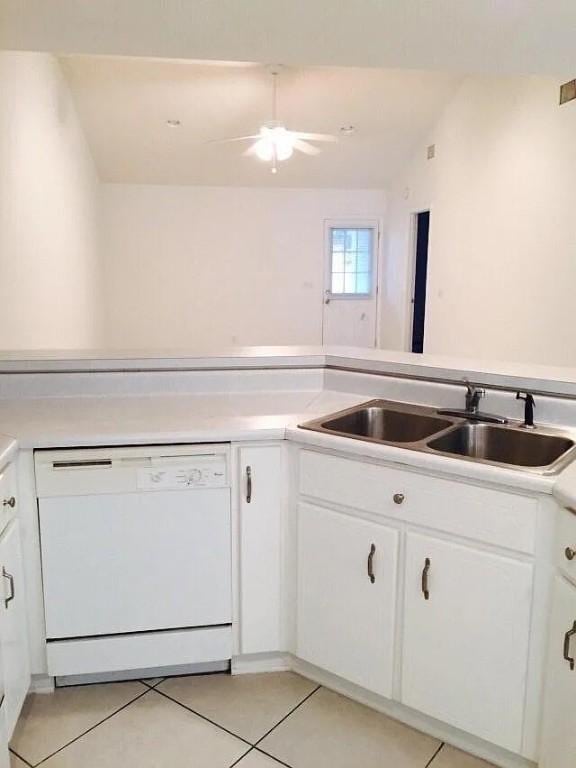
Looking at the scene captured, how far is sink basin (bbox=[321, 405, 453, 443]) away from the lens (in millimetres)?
2150

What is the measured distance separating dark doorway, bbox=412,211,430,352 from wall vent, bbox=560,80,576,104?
3322 mm

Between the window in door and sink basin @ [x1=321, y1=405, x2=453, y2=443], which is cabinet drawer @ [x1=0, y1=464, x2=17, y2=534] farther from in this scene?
the window in door

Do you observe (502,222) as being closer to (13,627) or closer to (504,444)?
(504,444)

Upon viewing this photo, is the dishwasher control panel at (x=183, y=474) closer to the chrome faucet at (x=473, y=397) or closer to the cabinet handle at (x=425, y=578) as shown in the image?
the cabinet handle at (x=425, y=578)

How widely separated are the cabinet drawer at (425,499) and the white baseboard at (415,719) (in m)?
0.62

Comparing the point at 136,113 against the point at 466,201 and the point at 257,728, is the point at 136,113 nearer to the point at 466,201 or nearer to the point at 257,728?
the point at 466,201

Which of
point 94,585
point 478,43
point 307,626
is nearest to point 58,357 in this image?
point 94,585

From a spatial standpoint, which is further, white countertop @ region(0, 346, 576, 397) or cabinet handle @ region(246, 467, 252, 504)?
white countertop @ region(0, 346, 576, 397)

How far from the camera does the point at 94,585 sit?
199 centimetres

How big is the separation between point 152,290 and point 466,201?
14.0 ft

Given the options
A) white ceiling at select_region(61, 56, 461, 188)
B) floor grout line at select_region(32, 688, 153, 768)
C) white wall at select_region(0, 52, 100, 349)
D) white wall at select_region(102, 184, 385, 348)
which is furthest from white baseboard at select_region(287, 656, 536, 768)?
white wall at select_region(102, 184, 385, 348)

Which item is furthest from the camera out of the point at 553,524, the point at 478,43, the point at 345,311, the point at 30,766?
the point at 345,311

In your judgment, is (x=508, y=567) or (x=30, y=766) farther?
(x=30, y=766)

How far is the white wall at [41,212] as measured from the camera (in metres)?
3.67
